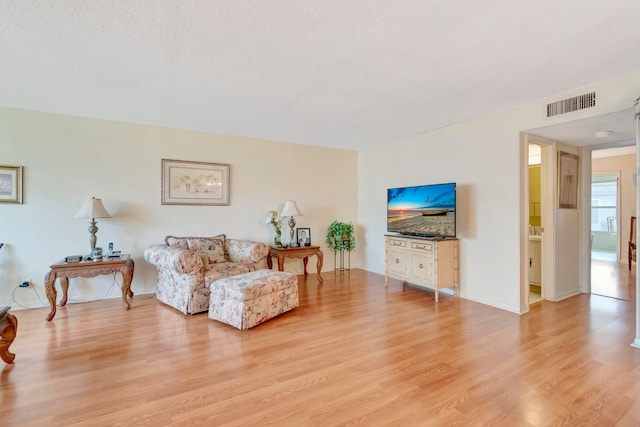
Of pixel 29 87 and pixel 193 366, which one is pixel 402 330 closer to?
pixel 193 366

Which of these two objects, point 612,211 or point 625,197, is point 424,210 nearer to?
point 625,197

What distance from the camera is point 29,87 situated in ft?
9.50

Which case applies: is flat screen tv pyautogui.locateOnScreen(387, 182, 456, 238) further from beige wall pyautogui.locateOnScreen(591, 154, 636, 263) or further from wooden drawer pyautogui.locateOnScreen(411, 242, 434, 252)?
beige wall pyautogui.locateOnScreen(591, 154, 636, 263)

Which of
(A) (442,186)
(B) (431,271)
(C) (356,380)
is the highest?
(A) (442,186)

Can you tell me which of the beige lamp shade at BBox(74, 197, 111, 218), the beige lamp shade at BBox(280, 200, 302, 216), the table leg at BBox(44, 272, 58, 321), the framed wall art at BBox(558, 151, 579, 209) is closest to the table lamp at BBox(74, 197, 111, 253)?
the beige lamp shade at BBox(74, 197, 111, 218)

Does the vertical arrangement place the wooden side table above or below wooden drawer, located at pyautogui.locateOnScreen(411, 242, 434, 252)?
below

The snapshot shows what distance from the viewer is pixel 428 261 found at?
395 cm

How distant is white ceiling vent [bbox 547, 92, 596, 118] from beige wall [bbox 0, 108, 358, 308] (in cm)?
356

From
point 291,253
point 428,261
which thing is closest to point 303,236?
point 291,253

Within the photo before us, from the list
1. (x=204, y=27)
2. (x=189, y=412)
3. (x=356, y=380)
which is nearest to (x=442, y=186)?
(x=356, y=380)

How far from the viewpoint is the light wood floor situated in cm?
Answer: 171

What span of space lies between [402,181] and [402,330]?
269 centimetres

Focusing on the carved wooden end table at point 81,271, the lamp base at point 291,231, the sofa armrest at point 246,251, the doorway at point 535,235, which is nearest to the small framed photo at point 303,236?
the lamp base at point 291,231

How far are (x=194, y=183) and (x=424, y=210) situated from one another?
3.39 meters
